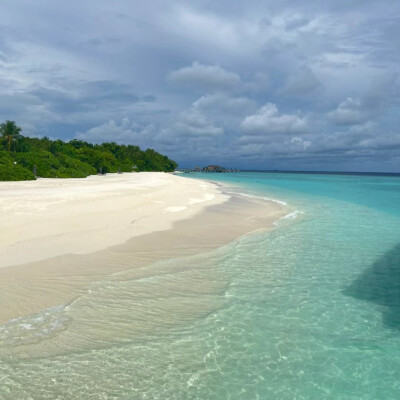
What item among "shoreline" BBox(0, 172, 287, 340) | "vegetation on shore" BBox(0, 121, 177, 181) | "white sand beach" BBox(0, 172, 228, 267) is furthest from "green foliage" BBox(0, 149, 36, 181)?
"shoreline" BBox(0, 172, 287, 340)

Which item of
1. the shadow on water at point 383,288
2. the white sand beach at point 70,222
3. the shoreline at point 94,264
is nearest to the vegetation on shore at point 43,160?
the white sand beach at point 70,222

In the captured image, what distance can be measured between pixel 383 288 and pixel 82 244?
1069cm

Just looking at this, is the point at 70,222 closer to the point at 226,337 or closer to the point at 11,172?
the point at 226,337

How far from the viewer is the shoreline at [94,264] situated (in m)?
8.46

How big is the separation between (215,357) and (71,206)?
1621 centimetres

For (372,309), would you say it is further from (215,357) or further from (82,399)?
(82,399)

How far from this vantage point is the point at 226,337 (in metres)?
7.21

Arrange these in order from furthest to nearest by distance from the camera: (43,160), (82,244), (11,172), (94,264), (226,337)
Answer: (43,160)
(11,172)
(82,244)
(94,264)
(226,337)

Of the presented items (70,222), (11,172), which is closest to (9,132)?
(11,172)

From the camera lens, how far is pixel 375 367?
6383 millimetres

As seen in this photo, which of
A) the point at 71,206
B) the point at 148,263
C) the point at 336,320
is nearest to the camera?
the point at 336,320

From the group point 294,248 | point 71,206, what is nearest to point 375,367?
point 294,248

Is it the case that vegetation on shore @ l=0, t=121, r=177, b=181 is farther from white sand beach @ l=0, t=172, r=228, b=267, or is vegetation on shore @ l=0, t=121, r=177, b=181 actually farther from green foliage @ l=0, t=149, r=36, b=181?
white sand beach @ l=0, t=172, r=228, b=267

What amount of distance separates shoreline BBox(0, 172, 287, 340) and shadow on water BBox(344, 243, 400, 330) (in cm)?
590
